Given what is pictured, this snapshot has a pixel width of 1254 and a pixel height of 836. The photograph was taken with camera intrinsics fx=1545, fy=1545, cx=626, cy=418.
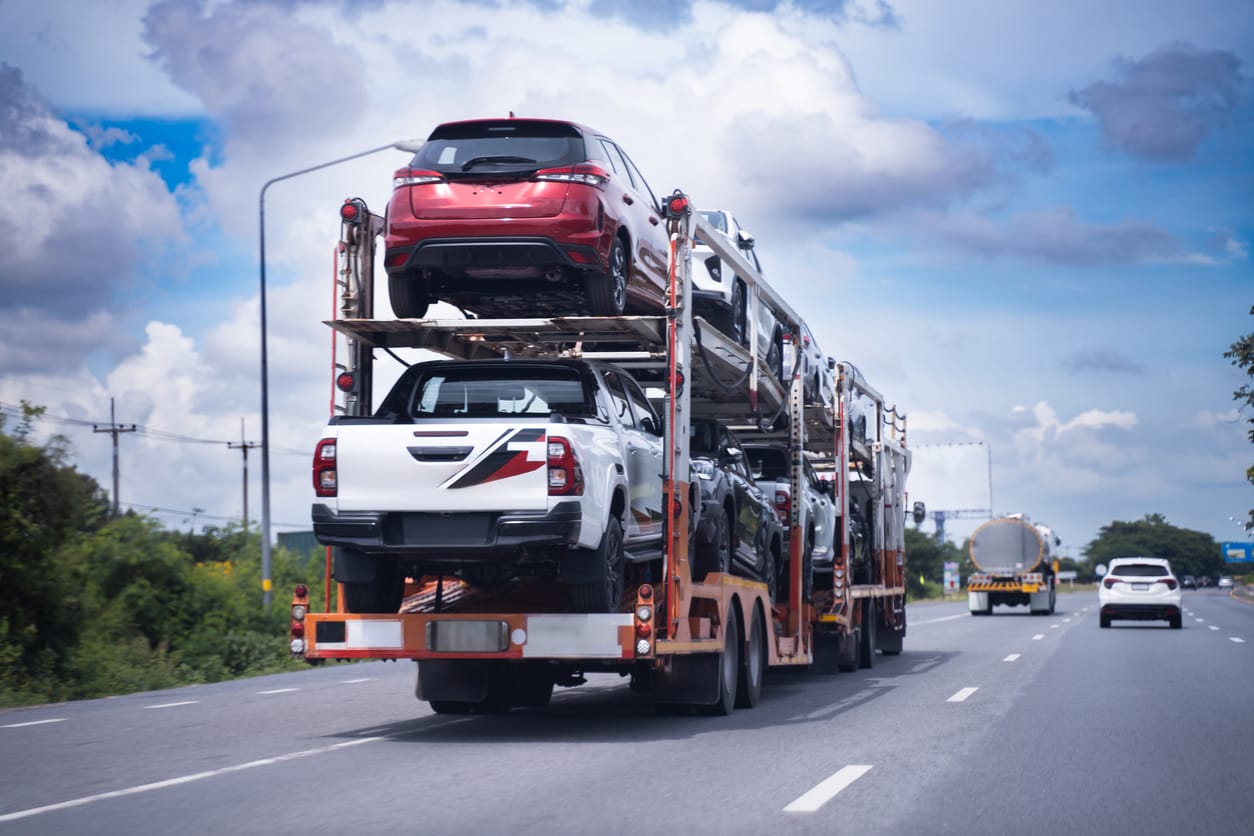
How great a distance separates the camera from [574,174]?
11312 millimetres

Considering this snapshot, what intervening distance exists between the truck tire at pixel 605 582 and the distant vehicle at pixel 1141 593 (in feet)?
86.0

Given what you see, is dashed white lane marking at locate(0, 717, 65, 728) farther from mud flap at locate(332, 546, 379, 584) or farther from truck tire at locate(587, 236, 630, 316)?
truck tire at locate(587, 236, 630, 316)

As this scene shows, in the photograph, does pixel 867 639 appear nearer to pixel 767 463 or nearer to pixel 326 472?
pixel 767 463

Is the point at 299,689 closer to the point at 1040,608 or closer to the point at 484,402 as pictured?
the point at 484,402

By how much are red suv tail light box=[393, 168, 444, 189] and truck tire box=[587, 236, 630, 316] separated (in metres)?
1.34

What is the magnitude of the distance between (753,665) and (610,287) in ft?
13.8

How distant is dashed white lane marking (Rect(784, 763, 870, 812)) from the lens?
784 cm

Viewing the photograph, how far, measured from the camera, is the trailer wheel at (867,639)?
20.6 meters

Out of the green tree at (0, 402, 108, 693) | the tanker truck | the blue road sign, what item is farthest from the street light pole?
the blue road sign

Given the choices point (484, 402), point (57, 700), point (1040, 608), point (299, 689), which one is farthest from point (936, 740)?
point (1040, 608)

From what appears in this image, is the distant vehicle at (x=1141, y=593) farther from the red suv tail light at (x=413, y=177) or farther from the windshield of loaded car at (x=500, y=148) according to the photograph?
the red suv tail light at (x=413, y=177)

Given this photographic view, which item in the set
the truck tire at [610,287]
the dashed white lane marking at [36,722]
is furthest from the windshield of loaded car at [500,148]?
the dashed white lane marking at [36,722]

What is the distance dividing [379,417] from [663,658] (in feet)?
9.56

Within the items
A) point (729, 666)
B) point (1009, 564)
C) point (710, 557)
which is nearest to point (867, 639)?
point (729, 666)
